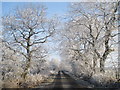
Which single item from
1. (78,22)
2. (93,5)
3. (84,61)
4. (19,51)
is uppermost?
(93,5)

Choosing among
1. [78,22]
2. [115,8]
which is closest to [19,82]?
[78,22]

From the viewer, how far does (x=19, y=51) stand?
2214cm

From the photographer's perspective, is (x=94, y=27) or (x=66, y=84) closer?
(x=66, y=84)

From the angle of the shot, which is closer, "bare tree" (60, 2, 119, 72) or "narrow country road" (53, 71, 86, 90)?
"narrow country road" (53, 71, 86, 90)

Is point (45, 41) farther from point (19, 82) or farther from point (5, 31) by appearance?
point (19, 82)

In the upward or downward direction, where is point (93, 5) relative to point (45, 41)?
upward

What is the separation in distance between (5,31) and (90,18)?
38.9 ft

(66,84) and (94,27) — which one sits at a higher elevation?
(94,27)

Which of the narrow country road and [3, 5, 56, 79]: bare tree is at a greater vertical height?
[3, 5, 56, 79]: bare tree

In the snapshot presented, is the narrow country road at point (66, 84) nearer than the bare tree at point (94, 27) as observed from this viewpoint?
Yes

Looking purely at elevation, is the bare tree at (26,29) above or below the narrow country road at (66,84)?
above

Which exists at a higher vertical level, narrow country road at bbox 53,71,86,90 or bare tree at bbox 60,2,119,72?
bare tree at bbox 60,2,119,72

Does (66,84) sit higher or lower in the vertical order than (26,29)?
lower

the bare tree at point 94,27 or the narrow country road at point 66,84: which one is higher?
the bare tree at point 94,27
